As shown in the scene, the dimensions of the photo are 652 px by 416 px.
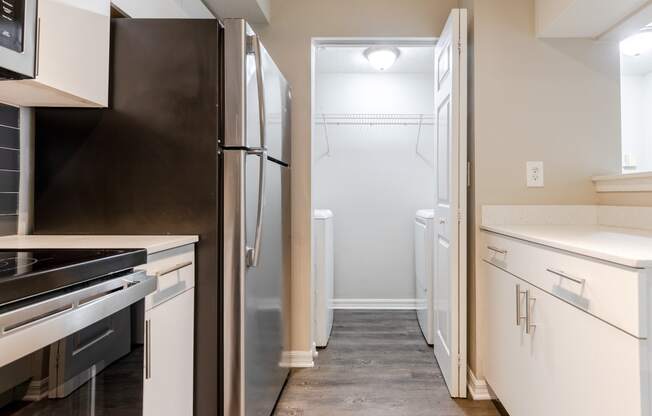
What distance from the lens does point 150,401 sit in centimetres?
114

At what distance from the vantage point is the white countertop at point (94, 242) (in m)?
1.14

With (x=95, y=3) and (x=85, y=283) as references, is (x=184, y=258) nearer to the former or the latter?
(x=85, y=283)

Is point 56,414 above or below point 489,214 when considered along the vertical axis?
below

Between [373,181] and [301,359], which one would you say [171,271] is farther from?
[373,181]

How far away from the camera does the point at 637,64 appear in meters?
2.41

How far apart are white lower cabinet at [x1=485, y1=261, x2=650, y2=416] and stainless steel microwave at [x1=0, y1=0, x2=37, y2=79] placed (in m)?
1.68

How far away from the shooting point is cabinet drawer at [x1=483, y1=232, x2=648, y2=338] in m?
0.90

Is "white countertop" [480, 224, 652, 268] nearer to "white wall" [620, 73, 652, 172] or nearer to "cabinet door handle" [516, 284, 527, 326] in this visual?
"cabinet door handle" [516, 284, 527, 326]

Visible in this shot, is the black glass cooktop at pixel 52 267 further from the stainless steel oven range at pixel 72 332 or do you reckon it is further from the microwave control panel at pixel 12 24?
the microwave control panel at pixel 12 24

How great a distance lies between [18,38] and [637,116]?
3.22m

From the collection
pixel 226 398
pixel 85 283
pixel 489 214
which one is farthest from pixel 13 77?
pixel 489 214

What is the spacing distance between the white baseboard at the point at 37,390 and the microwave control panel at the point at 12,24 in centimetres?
81

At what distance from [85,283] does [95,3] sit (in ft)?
3.28

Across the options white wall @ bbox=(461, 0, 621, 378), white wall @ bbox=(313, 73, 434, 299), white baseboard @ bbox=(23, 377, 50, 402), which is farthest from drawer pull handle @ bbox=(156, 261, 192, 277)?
white wall @ bbox=(313, 73, 434, 299)
